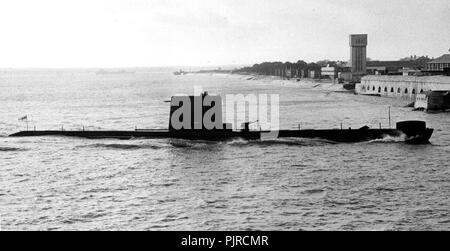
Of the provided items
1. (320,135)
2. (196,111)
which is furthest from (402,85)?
(196,111)

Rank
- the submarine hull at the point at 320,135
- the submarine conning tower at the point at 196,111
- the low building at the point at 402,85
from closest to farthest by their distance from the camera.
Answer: the submarine hull at the point at 320,135 < the submarine conning tower at the point at 196,111 < the low building at the point at 402,85

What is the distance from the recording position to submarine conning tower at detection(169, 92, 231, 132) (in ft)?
174

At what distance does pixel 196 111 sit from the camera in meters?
53.2

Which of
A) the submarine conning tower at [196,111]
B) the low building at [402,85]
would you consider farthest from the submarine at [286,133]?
the low building at [402,85]

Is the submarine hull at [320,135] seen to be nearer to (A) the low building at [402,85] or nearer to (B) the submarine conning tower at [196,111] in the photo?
(B) the submarine conning tower at [196,111]

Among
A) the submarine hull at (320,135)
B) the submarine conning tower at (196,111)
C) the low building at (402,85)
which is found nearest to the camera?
the submarine hull at (320,135)

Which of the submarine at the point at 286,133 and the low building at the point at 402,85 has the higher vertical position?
the low building at the point at 402,85

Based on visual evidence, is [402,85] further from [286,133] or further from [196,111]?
[196,111]

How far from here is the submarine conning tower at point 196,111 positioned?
5316 cm

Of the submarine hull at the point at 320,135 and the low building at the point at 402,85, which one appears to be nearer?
the submarine hull at the point at 320,135

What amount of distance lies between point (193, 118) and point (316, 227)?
99.2 feet

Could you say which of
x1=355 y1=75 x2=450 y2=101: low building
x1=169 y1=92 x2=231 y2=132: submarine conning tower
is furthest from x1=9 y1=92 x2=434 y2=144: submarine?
x1=355 y1=75 x2=450 y2=101: low building

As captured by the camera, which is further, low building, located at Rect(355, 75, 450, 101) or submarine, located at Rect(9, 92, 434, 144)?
low building, located at Rect(355, 75, 450, 101)

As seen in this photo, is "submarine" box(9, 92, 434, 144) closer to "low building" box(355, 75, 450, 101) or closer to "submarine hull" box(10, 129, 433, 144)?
"submarine hull" box(10, 129, 433, 144)
